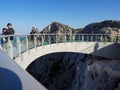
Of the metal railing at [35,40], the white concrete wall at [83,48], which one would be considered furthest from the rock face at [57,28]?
the white concrete wall at [83,48]

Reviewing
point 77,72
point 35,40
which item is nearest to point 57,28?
point 77,72

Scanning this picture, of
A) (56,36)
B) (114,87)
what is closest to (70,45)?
(56,36)

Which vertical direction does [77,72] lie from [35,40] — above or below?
below

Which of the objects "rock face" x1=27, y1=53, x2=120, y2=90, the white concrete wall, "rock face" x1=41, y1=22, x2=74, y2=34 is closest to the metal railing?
the white concrete wall

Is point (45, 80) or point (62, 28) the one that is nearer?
point (45, 80)

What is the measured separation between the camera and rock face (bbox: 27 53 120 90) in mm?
19984

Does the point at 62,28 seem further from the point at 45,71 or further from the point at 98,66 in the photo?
the point at 98,66

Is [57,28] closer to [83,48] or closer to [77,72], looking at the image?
[77,72]

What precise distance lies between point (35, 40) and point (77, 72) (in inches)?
572

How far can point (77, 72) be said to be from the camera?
28094 mm

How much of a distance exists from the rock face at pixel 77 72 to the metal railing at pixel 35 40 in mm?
2745

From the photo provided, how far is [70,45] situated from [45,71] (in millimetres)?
15444

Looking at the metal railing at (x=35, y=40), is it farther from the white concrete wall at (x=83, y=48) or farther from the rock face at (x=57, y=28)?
the rock face at (x=57, y=28)

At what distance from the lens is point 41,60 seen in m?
37.0
